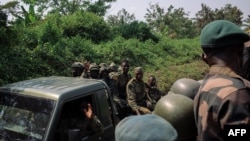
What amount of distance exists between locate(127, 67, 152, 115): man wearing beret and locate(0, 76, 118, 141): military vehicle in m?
2.64

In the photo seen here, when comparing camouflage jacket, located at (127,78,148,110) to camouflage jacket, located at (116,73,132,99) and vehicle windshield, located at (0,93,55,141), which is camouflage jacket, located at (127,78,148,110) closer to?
camouflage jacket, located at (116,73,132,99)

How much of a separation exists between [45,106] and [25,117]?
0.75ft

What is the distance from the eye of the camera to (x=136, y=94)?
7.11m

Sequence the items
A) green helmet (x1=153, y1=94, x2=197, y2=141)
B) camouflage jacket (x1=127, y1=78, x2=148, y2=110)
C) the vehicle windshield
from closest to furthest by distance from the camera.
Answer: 1. green helmet (x1=153, y1=94, x2=197, y2=141)
2. the vehicle windshield
3. camouflage jacket (x1=127, y1=78, x2=148, y2=110)

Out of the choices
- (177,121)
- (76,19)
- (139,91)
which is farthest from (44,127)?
(76,19)

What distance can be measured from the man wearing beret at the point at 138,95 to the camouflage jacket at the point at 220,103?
194 inches

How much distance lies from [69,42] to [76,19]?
13.1ft

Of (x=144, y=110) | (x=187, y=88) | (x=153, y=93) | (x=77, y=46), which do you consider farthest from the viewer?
(x=77, y=46)

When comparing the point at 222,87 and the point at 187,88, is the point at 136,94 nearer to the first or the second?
the point at 187,88

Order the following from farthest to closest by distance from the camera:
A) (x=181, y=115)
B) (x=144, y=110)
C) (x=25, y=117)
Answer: (x=144, y=110) → (x=25, y=117) → (x=181, y=115)

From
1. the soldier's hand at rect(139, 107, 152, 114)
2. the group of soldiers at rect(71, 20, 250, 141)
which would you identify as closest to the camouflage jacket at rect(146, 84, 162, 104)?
the soldier's hand at rect(139, 107, 152, 114)

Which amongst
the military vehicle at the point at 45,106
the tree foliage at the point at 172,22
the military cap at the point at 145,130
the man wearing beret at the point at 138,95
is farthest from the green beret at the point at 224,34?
the tree foliage at the point at 172,22

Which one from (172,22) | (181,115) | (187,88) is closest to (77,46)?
(187,88)

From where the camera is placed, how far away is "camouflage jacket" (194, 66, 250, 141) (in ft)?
5.24
